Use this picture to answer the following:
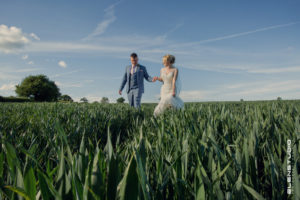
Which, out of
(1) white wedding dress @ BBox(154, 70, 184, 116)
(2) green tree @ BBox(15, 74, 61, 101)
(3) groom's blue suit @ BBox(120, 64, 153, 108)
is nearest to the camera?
(1) white wedding dress @ BBox(154, 70, 184, 116)

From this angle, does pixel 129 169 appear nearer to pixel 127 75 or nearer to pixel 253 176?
pixel 253 176

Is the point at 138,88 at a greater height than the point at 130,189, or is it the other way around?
the point at 138,88

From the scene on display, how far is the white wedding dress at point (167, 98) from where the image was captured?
5.67m

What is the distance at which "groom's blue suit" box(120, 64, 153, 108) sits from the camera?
7.29 meters

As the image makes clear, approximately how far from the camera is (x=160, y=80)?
649 cm

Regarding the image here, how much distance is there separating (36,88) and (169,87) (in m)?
55.1

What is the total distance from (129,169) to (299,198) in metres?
0.64

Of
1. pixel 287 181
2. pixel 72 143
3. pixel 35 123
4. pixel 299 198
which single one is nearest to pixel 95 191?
pixel 299 198

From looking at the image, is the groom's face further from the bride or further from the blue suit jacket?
the bride

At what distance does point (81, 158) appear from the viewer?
33.0 inches

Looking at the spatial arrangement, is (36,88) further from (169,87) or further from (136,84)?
(169,87)

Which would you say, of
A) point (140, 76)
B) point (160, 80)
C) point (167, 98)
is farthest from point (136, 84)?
point (167, 98)

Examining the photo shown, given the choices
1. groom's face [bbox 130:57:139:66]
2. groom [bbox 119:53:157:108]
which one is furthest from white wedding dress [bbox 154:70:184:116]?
groom's face [bbox 130:57:139:66]

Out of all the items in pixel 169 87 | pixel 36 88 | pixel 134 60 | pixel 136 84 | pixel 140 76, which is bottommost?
pixel 169 87
